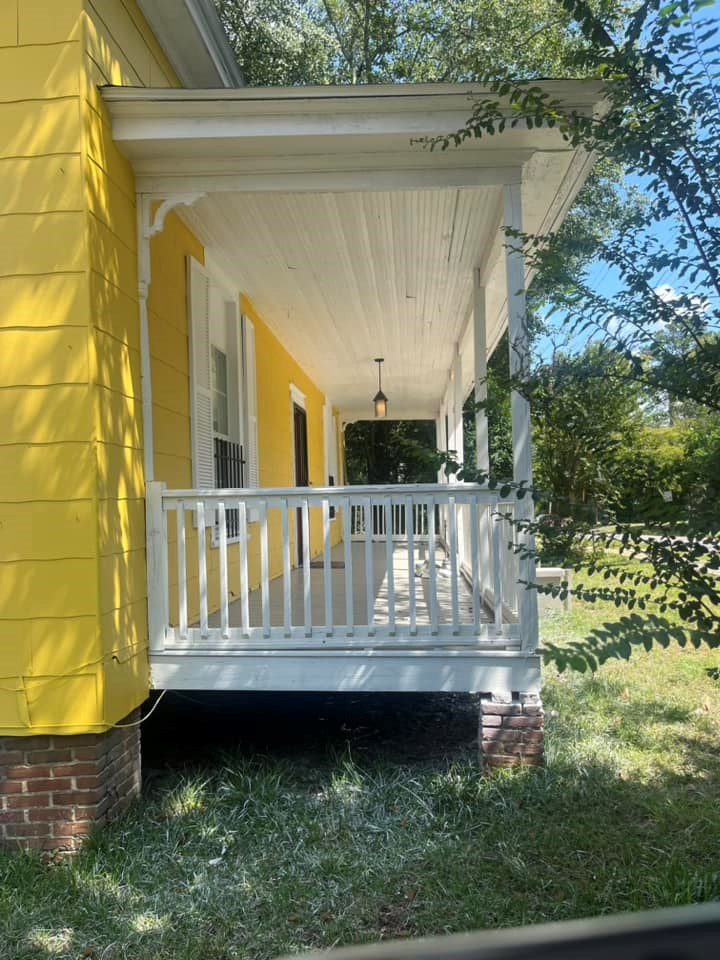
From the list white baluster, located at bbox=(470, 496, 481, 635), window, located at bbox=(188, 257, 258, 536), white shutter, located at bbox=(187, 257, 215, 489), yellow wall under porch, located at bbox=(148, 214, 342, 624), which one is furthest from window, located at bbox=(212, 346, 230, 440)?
white baluster, located at bbox=(470, 496, 481, 635)

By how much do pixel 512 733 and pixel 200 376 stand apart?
3.26 m

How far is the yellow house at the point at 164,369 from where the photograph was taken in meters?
3.40

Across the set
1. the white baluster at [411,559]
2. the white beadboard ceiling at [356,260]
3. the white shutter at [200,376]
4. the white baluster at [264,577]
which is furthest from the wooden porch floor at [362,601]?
the white beadboard ceiling at [356,260]

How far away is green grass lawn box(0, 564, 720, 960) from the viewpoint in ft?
8.89

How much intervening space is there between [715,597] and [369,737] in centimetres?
313

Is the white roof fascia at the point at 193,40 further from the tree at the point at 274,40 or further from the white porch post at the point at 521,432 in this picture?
the tree at the point at 274,40

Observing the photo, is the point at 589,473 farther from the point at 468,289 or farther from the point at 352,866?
the point at 468,289

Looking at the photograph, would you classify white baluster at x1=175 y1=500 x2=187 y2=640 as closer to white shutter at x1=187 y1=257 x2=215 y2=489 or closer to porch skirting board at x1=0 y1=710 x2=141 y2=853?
porch skirting board at x1=0 y1=710 x2=141 y2=853

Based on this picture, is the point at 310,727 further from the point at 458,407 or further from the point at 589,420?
the point at 458,407

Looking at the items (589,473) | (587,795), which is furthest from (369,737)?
(589,473)

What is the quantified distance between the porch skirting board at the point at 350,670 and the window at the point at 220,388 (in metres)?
1.54

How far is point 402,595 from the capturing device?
6.82 metres

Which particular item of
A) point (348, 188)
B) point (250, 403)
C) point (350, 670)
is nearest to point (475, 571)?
point (350, 670)

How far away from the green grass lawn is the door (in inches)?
210
